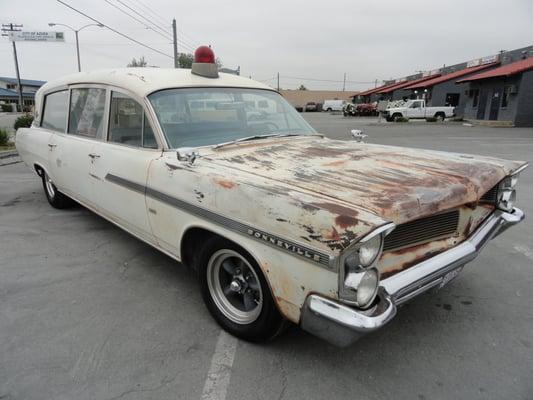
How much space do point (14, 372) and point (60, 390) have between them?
367mm

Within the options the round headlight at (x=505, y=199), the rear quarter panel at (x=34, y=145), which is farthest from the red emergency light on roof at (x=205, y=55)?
the round headlight at (x=505, y=199)

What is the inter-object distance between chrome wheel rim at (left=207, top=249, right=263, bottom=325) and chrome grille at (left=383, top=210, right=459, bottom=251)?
86 cm

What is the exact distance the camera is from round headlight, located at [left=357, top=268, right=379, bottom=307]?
6.18ft

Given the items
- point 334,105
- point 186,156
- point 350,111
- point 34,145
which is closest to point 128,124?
point 186,156

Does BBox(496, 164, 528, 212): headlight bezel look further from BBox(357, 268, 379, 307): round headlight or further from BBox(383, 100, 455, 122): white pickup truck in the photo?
BBox(383, 100, 455, 122): white pickup truck

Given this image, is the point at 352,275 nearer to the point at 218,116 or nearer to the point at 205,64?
the point at 218,116

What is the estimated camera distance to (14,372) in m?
2.32

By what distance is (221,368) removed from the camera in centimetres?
236

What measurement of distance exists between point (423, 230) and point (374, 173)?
0.45 meters

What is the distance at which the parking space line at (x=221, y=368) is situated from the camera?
7.13ft

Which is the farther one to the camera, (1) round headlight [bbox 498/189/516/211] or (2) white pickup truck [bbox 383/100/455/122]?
(2) white pickup truck [bbox 383/100/455/122]

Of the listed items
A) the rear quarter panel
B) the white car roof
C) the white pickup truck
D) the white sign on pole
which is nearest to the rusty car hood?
the white car roof

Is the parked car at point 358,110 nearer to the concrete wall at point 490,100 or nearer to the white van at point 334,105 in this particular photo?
the concrete wall at point 490,100

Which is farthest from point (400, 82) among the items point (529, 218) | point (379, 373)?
point (379, 373)
